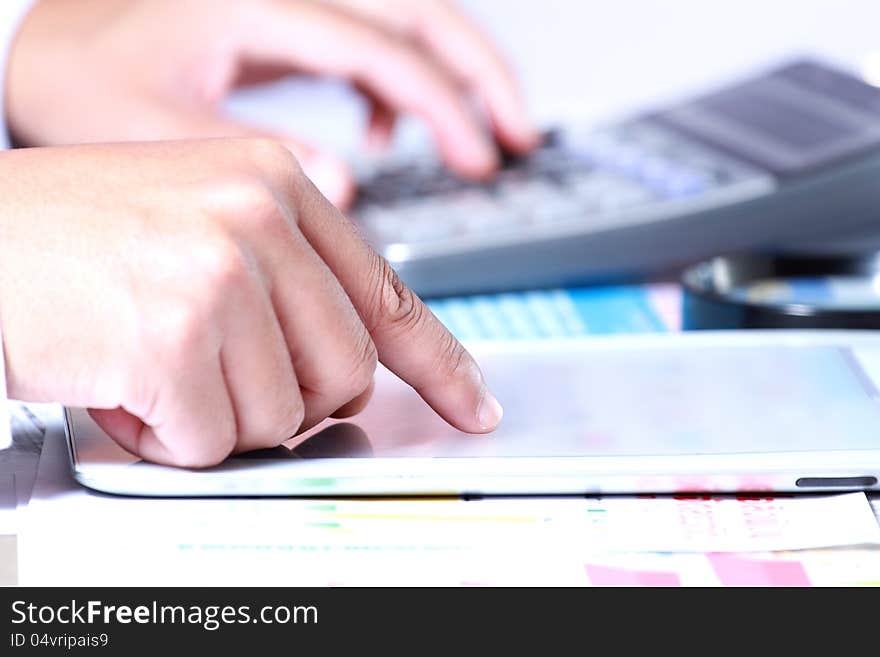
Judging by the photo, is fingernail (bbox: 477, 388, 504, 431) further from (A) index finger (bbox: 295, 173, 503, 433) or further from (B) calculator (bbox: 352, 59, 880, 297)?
(B) calculator (bbox: 352, 59, 880, 297)

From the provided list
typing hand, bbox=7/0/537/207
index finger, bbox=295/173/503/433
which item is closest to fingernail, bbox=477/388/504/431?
index finger, bbox=295/173/503/433

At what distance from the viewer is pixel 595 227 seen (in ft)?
2.18

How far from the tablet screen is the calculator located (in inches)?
6.0

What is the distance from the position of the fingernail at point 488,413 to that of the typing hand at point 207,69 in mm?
374

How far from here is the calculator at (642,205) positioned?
2.15 feet

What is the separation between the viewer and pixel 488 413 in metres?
0.42

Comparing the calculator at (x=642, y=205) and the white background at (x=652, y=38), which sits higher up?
the white background at (x=652, y=38)

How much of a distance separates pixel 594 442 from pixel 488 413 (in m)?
0.04

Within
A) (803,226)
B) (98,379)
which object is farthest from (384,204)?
(98,379)

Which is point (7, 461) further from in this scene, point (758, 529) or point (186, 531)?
point (758, 529)

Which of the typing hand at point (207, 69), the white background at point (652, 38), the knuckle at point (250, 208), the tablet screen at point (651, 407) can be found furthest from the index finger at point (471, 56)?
the knuckle at point (250, 208)

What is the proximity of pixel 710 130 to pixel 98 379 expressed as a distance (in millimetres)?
517

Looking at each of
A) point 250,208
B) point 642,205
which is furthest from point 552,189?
point 250,208

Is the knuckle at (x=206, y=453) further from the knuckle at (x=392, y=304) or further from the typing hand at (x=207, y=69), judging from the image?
the typing hand at (x=207, y=69)
